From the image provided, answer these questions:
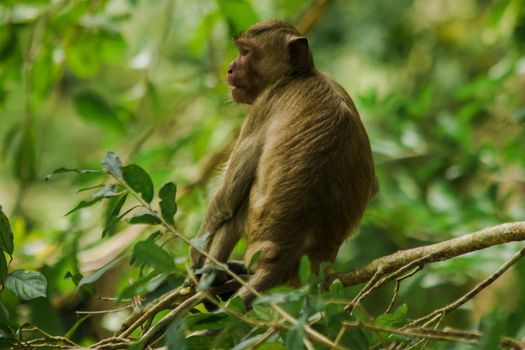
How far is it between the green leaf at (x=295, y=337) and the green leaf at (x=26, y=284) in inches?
35.6

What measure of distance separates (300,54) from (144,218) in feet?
6.23

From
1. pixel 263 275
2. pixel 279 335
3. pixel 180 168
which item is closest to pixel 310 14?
pixel 180 168

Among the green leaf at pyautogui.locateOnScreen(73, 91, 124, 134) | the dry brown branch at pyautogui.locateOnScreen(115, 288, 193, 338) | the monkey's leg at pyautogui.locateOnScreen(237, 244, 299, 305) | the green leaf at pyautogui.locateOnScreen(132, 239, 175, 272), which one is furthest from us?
the green leaf at pyautogui.locateOnScreen(73, 91, 124, 134)

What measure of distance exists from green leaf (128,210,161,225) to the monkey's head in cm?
182

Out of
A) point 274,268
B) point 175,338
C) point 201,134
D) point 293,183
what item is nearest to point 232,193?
point 293,183

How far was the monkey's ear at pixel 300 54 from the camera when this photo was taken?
3945 millimetres

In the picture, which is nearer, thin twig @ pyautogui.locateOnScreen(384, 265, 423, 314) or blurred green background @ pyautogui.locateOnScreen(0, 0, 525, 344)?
thin twig @ pyautogui.locateOnScreen(384, 265, 423, 314)

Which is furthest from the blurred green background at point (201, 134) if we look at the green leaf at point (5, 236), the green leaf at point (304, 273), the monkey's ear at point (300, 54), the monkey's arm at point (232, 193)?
the green leaf at point (304, 273)

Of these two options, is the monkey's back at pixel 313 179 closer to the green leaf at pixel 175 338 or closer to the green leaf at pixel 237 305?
the green leaf at pixel 237 305

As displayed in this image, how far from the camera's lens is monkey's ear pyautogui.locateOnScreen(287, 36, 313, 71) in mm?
3945

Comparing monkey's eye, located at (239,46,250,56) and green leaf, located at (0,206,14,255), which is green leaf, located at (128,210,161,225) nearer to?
green leaf, located at (0,206,14,255)

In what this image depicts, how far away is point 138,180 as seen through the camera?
2338 millimetres

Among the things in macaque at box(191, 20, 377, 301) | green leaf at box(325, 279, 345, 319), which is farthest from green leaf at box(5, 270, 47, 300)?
green leaf at box(325, 279, 345, 319)

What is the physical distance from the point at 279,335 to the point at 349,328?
21 cm
